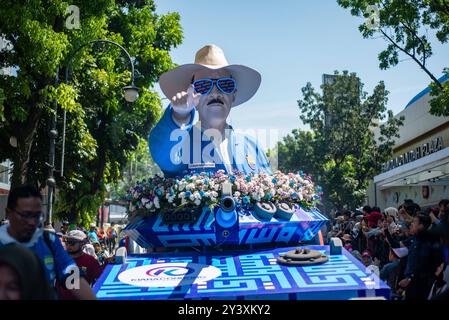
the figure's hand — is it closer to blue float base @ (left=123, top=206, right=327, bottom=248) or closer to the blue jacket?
the blue jacket

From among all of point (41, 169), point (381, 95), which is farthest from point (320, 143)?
point (41, 169)

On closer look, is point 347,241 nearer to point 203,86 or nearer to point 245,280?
point 203,86

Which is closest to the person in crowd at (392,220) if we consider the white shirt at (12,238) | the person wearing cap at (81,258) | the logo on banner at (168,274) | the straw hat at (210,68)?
the straw hat at (210,68)

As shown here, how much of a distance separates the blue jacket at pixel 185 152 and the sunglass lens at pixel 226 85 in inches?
23.7

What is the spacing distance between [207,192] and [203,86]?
199 cm

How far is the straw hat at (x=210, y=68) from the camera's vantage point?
740cm

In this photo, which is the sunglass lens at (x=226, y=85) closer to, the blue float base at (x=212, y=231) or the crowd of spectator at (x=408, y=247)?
the blue float base at (x=212, y=231)

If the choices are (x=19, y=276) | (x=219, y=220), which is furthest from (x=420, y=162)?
(x=19, y=276)

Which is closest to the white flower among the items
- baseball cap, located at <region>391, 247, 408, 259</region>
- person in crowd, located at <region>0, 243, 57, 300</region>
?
baseball cap, located at <region>391, 247, 408, 259</region>

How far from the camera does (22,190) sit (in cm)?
295

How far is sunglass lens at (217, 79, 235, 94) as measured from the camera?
721 cm

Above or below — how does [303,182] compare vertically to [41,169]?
below
